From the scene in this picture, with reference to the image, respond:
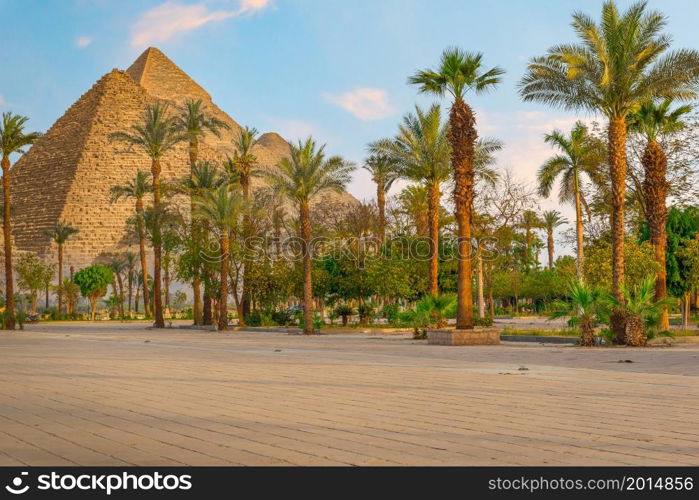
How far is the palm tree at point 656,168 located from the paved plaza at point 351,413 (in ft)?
44.9

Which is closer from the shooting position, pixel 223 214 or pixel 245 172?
pixel 223 214

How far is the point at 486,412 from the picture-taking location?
8.56 meters

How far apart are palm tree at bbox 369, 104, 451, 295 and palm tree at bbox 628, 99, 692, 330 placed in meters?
7.43

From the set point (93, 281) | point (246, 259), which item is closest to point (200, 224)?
point (246, 259)

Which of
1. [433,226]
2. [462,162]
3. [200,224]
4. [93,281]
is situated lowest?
[433,226]

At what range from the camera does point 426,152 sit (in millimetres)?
34656

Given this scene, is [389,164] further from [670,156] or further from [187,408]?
[187,408]

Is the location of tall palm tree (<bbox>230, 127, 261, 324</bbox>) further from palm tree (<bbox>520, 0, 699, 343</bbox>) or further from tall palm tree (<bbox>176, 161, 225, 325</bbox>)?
palm tree (<bbox>520, 0, 699, 343</bbox>)

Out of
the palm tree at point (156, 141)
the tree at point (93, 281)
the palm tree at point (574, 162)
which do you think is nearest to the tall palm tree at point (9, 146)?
the palm tree at point (156, 141)

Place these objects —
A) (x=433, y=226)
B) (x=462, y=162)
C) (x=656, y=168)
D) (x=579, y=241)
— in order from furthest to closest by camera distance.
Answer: (x=579, y=241), (x=433, y=226), (x=656, y=168), (x=462, y=162)

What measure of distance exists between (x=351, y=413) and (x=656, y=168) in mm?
22771

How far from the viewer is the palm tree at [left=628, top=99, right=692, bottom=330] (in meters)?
28.9

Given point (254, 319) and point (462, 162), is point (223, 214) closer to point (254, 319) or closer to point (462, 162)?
point (254, 319)
